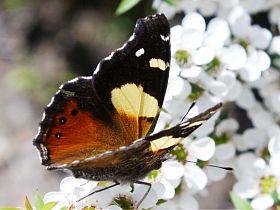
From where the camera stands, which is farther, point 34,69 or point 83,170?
point 34,69

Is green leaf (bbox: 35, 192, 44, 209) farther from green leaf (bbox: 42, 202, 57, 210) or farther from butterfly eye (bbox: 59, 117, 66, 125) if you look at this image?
butterfly eye (bbox: 59, 117, 66, 125)

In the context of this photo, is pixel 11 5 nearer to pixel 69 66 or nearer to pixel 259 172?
pixel 69 66

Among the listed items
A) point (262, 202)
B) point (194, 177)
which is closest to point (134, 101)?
point (194, 177)

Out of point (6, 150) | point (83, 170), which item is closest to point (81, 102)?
point (83, 170)

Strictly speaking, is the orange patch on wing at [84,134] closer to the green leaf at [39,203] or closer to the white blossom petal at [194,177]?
the green leaf at [39,203]

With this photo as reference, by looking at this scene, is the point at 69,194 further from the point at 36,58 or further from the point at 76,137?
the point at 36,58
